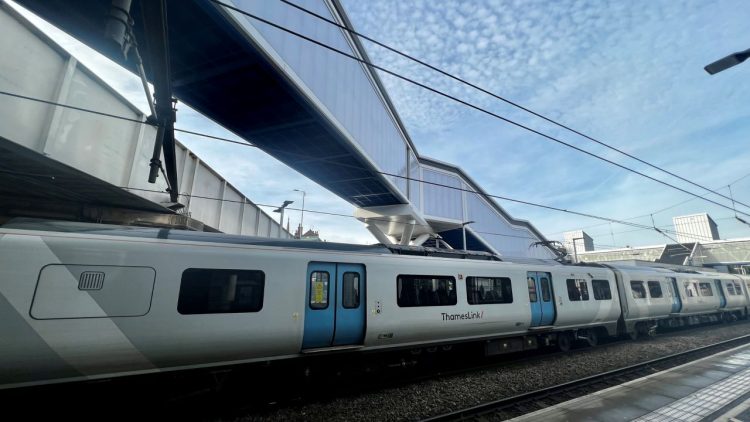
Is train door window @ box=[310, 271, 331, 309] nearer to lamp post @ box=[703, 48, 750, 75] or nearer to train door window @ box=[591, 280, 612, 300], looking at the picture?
lamp post @ box=[703, 48, 750, 75]

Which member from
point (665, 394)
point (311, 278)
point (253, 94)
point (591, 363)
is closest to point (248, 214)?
point (253, 94)

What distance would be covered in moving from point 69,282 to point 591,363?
13020mm

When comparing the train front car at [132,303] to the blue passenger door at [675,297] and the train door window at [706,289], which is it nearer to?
the blue passenger door at [675,297]

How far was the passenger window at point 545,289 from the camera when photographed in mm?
11270

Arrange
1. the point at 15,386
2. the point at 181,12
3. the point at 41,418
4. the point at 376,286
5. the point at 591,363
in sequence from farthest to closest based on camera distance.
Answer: the point at 181,12 < the point at 591,363 < the point at 376,286 < the point at 41,418 < the point at 15,386

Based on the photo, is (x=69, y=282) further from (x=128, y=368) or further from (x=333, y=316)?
(x=333, y=316)

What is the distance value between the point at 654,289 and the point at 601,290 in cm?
451

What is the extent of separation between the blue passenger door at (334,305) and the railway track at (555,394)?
255 cm

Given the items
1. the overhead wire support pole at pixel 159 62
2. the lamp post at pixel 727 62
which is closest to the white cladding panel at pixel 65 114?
the overhead wire support pole at pixel 159 62

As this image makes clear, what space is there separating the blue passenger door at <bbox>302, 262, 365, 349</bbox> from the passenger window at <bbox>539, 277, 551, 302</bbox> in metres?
6.98

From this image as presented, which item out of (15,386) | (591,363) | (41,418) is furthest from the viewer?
(591,363)

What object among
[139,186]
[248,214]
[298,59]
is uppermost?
[298,59]

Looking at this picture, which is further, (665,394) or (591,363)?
(591,363)

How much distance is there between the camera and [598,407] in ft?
21.3
